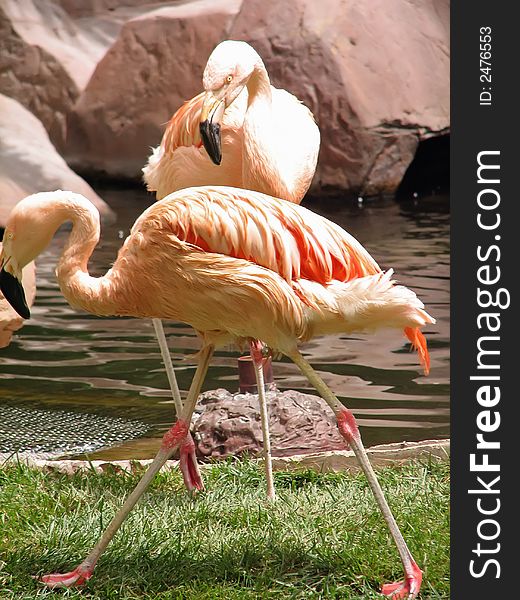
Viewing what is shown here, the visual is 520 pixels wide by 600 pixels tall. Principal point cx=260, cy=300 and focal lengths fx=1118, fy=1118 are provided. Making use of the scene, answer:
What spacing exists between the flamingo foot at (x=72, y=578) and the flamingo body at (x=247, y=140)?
191 centimetres

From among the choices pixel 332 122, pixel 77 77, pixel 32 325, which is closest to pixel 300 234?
pixel 32 325

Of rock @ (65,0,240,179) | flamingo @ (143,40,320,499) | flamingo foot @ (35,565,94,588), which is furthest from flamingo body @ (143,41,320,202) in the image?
rock @ (65,0,240,179)

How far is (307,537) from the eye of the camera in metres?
3.88

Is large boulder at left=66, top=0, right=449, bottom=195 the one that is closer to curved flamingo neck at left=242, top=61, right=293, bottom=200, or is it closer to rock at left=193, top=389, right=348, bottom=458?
rock at left=193, top=389, right=348, bottom=458

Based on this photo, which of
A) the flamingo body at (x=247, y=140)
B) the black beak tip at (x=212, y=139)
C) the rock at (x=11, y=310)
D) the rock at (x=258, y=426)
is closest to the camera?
the black beak tip at (x=212, y=139)

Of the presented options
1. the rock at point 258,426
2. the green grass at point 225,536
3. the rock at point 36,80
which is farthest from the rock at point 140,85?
the green grass at point 225,536

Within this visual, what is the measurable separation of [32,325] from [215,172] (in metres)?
3.45

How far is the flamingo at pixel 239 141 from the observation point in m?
4.59

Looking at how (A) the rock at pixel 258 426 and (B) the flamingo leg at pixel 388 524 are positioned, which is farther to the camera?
(A) the rock at pixel 258 426

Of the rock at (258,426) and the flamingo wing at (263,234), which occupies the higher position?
the flamingo wing at (263,234)

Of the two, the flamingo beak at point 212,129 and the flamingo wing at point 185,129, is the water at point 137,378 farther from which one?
the flamingo beak at point 212,129

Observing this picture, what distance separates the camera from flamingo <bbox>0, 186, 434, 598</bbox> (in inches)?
139

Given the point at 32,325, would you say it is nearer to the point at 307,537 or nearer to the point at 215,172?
the point at 215,172

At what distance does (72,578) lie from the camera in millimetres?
3545
